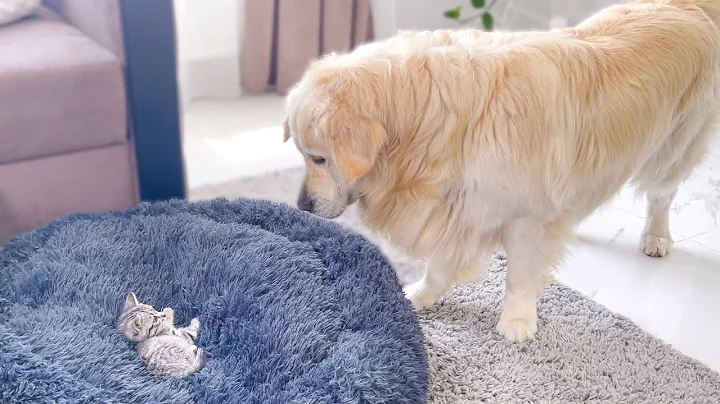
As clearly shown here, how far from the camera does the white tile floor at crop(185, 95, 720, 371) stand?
68.7 inches

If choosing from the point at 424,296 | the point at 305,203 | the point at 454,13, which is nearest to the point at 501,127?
the point at 305,203

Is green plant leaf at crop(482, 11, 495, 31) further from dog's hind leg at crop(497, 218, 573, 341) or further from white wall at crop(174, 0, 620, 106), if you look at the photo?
dog's hind leg at crop(497, 218, 573, 341)

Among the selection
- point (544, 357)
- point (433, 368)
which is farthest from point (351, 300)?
point (544, 357)

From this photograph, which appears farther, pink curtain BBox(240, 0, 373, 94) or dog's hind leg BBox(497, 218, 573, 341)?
pink curtain BBox(240, 0, 373, 94)

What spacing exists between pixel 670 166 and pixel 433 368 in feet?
2.74

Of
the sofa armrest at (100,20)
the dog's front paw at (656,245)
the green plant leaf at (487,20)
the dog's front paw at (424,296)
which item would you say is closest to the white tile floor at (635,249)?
the dog's front paw at (656,245)

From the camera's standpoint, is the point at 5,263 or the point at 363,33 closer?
the point at 5,263

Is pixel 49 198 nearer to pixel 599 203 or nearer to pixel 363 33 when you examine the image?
pixel 599 203

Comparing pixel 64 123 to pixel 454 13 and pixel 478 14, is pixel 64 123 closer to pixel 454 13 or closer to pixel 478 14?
pixel 454 13

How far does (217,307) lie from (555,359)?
74 centimetres

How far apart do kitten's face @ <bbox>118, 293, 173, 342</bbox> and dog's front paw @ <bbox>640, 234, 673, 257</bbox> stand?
1.33 m

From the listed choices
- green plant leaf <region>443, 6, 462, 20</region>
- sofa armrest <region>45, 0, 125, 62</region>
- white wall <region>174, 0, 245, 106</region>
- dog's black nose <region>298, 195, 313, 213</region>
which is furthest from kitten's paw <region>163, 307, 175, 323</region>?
green plant leaf <region>443, 6, 462, 20</region>

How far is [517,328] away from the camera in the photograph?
1622mm

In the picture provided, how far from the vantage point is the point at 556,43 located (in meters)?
1.44
